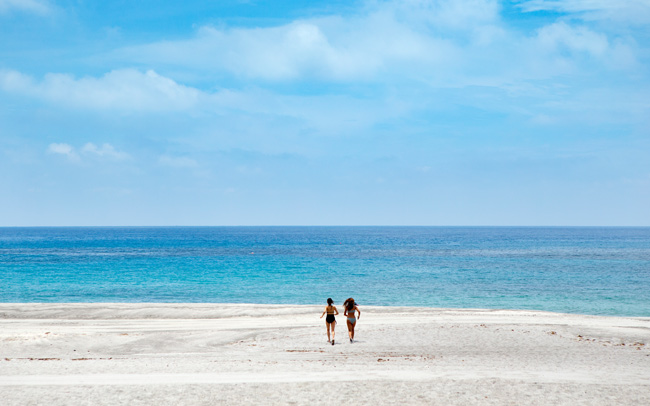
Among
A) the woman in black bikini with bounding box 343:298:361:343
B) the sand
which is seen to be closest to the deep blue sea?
the sand

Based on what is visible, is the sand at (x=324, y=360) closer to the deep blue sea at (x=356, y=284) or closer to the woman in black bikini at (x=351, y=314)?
the woman in black bikini at (x=351, y=314)

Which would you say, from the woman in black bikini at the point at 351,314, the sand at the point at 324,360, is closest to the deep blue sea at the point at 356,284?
the sand at the point at 324,360

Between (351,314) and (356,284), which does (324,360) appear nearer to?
(351,314)

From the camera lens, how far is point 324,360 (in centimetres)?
1867

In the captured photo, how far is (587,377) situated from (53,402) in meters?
14.7

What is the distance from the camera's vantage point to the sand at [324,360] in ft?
45.5

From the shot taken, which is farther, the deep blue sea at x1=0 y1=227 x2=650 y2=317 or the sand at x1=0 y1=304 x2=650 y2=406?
the deep blue sea at x1=0 y1=227 x2=650 y2=317

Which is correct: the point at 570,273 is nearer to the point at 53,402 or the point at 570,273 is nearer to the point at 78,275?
the point at 78,275

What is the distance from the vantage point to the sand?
13859 millimetres

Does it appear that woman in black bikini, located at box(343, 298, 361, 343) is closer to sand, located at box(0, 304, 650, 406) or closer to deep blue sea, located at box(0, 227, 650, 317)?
sand, located at box(0, 304, 650, 406)

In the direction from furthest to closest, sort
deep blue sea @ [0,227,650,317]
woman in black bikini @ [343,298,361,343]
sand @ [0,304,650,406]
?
deep blue sea @ [0,227,650,317] < woman in black bikini @ [343,298,361,343] < sand @ [0,304,650,406]

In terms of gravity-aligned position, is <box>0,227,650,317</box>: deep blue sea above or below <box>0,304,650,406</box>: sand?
below

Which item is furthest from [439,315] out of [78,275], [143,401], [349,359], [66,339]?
[78,275]

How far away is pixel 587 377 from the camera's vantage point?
15.8m
